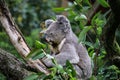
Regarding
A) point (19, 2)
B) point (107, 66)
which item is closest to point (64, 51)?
point (107, 66)

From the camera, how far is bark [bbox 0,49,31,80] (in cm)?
349

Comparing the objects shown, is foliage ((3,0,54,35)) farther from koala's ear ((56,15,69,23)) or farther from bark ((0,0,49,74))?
bark ((0,0,49,74))

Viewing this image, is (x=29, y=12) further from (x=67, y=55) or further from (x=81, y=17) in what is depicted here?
(x=81, y=17)

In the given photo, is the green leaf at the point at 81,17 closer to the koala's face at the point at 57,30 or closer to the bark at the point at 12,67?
the bark at the point at 12,67

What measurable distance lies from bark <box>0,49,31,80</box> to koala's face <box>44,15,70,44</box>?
134cm

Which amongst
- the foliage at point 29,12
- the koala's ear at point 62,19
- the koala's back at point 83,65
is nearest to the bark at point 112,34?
the koala's back at point 83,65

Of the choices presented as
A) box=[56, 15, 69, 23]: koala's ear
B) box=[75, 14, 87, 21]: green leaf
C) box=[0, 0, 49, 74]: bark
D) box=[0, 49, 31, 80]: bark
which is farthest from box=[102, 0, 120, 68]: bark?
box=[56, 15, 69, 23]: koala's ear

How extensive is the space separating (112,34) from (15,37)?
2.59 feet

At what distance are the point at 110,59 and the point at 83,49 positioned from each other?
129cm

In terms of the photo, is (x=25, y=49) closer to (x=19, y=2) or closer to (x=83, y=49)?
(x=83, y=49)

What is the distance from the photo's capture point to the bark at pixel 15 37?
11.3 feet

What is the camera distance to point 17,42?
11.4ft

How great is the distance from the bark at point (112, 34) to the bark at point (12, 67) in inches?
26.5

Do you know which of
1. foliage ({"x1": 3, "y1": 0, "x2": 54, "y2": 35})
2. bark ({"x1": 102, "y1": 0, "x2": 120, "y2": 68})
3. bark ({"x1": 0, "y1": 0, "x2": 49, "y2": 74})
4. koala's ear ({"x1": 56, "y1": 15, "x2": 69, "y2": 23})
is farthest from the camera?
foliage ({"x1": 3, "y1": 0, "x2": 54, "y2": 35})
